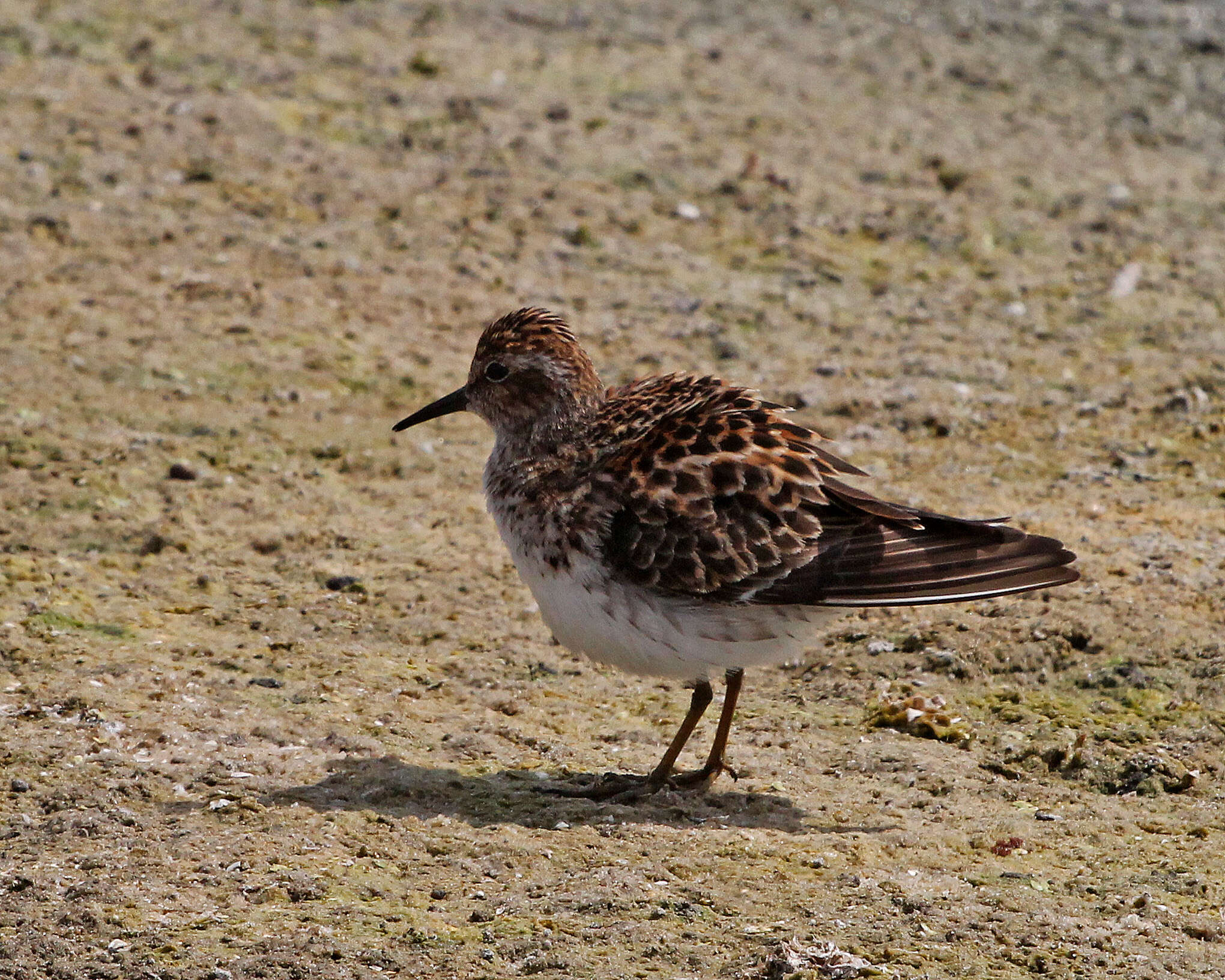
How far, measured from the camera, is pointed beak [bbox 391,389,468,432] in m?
7.85

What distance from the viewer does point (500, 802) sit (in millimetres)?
6422

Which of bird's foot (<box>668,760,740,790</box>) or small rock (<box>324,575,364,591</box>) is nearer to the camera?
bird's foot (<box>668,760,740,790</box>)

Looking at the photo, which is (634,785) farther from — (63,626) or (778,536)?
(63,626)

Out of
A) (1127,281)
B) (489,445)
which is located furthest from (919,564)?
(1127,281)

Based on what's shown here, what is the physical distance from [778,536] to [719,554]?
0.87 feet

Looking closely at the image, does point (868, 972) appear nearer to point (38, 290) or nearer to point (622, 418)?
point (622, 418)

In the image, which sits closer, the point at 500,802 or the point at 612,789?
the point at 500,802

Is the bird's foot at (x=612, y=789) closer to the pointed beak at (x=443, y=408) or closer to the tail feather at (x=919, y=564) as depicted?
the tail feather at (x=919, y=564)

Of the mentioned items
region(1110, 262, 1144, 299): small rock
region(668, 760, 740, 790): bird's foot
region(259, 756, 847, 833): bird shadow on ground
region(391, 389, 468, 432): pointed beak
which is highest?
region(1110, 262, 1144, 299): small rock

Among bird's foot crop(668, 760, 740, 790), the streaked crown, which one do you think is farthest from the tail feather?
the streaked crown

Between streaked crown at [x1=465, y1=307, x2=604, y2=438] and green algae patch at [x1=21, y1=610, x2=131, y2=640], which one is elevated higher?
streaked crown at [x1=465, y1=307, x2=604, y2=438]

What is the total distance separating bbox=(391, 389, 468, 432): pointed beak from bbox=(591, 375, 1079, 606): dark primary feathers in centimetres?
118

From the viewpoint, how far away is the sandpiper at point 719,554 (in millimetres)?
6547

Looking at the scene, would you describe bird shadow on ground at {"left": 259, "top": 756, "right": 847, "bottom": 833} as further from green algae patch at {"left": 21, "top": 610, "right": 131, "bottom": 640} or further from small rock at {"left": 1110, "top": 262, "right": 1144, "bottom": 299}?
small rock at {"left": 1110, "top": 262, "right": 1144, "bottom": 299}
